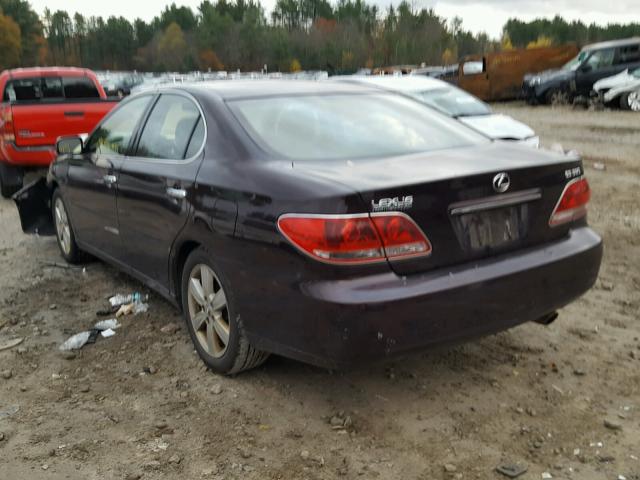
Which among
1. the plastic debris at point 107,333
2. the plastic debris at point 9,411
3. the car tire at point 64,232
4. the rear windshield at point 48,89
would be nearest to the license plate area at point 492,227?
the plastic debris at point 9,411

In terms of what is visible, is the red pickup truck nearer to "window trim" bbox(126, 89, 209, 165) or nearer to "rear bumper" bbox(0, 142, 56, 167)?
"rear bumper" bbox(0, 142, 56, 167)

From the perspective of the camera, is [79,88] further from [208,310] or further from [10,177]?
[208,310]

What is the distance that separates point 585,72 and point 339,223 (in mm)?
22295

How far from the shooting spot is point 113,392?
12.6 feet

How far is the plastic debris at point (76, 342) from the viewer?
4.46 m

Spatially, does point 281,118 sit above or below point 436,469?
above

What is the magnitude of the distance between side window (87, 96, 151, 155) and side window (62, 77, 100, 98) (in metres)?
6.21

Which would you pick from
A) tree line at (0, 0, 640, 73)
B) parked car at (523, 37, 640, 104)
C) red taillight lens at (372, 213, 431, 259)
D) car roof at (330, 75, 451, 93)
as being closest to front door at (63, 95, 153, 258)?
red taillight lens at (372, 213, 431, 259)

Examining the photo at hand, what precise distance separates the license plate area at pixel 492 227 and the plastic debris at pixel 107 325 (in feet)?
8.82

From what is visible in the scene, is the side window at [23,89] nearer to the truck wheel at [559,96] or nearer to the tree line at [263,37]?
the truck wheel at [559,96]

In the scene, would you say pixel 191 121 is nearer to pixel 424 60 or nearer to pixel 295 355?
pixel 295 355

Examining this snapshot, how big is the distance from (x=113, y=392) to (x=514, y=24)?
146108 millimetres

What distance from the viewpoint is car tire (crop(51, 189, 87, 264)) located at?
240 inches

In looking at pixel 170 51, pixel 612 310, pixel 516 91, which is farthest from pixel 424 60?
pixel 612 310
